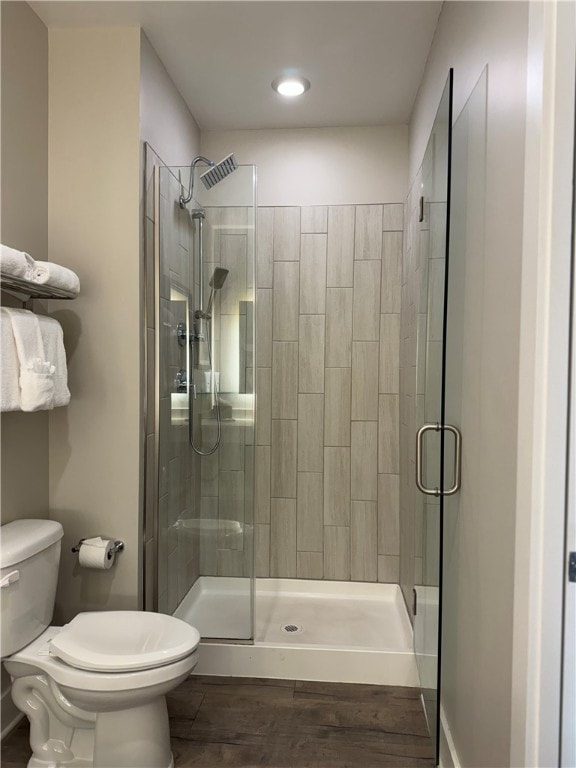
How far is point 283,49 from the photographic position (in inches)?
95.2

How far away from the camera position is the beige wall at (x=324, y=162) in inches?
127

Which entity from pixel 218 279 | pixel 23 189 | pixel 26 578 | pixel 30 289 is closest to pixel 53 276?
pixel 30 289

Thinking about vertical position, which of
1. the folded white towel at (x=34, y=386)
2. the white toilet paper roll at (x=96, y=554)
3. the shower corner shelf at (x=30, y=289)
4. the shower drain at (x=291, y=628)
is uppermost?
the shower corner shelf at (x=30, y=289)

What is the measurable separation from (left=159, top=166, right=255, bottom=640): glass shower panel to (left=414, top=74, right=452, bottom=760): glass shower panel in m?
0.78

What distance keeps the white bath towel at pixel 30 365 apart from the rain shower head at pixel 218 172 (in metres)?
1.00

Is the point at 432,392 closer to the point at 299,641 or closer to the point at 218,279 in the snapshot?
the point at 218,279

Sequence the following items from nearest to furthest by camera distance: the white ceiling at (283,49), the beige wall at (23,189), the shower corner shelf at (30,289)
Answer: the shower corner shelf at (30,289)
the beige wall at (23,189)
the white ceiling at (283,49)

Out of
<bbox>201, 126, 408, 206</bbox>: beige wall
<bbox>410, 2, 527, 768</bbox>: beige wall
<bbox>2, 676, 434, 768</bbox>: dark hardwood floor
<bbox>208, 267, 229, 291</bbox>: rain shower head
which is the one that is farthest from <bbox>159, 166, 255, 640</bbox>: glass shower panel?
<bbox>410, 2, 527, 768</bbox>: beige wall

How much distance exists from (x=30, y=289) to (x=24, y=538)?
87 centimetres

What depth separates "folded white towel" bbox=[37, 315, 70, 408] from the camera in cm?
199

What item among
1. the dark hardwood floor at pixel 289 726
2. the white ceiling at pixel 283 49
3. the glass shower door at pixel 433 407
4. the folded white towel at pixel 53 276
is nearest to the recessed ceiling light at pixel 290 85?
the white ceiling at pixel 283 49

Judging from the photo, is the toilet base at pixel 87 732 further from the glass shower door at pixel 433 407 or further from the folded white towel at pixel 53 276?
the folded white towel at pixel 53 276

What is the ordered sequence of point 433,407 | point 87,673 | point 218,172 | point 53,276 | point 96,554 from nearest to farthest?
point 87,673 → point 433,407 → point 53,276 → point 96,554 → point 218,172

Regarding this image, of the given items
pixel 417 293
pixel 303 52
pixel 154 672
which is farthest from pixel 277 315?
pixel 154 672
